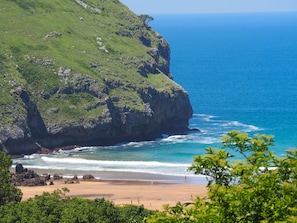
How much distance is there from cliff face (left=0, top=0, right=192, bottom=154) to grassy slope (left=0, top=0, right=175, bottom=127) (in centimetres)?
12

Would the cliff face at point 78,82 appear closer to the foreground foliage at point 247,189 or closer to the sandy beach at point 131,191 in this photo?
the sandy beach at point 131,191

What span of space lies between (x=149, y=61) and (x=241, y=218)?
10055cm

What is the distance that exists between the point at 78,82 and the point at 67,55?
853 centimetres

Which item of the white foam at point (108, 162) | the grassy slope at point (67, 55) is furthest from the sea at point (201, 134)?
the grassy slope at point (67, 55)

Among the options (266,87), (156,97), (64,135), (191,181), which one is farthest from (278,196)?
(266,87)

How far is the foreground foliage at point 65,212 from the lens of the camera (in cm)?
4647

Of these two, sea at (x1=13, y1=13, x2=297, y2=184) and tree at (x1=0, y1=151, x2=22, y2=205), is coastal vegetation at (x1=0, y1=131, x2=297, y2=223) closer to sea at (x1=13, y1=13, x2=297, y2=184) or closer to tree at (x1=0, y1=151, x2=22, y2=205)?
tree at (x1=0, y1=151, x2=22, y2=205)

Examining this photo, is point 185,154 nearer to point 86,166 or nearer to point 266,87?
point 86,166

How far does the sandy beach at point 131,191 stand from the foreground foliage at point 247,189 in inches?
1694

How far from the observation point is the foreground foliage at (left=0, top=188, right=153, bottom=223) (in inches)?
1829

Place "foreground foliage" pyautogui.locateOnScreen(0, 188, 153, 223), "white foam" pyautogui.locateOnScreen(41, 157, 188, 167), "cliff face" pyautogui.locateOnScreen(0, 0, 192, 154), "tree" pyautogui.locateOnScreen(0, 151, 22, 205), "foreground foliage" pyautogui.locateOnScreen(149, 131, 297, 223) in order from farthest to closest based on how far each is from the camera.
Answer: "cliff face" pyautogui.locateOnScreen(0, 0, 192, 154) → "white foam" pyautogui.locateOnScreen(41, 157, 188, 167) → "tree" pyautogui.locateOnScreen(0, 151, 22, 205) → "foreground foliage" pyautogui.locateOnScreen(0, 188, 153, 223) → "foreground foliage" pyautogui.locateOnScreen(149, 131, 297, 223)

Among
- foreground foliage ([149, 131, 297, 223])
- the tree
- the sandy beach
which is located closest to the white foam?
the sandy beach

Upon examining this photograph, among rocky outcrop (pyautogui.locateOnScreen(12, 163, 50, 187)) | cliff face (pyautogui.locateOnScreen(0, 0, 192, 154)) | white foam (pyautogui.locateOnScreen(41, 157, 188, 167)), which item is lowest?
rocky outcrop (pyautogui.locateOnScreen(12, 163, 50, 187))

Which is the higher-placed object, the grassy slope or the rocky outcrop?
the grassy slope
